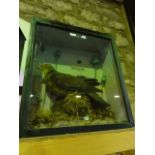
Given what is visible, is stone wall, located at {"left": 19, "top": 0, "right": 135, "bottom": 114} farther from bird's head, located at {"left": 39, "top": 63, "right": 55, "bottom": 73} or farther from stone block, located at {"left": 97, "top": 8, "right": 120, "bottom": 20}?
bird's head, located at {"left": 39, "top": 63, "right": 55, "bottom": 73}

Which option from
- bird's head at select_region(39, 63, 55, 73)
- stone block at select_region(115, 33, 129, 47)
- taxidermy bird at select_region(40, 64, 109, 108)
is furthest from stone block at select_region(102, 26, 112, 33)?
bird's head at select_region(39, 63, 55, 73)

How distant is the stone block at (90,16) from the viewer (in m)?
1.74

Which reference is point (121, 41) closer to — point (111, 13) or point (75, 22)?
point (111, 13)

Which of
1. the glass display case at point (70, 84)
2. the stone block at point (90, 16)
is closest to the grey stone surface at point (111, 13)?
the stone block at point (90, 16)

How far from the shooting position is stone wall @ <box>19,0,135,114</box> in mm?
1514

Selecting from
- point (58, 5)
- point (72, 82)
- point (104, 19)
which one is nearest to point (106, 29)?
point (104, 19)

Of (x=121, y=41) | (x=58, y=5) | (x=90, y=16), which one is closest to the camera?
(x=58, y=5)

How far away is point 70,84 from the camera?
1.21 meters

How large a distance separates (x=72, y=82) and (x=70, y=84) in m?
0.02

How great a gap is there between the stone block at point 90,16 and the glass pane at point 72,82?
0.36 meters

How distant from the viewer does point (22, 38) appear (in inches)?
47.3

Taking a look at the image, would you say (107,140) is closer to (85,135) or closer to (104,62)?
(85,135)
